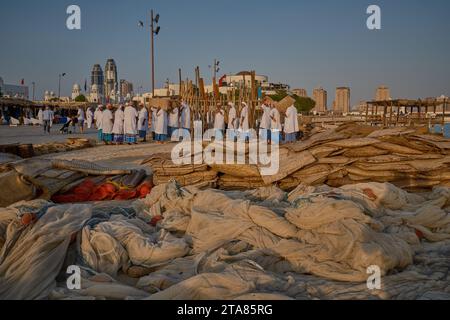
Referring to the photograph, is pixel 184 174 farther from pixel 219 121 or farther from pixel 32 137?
pixel 32 137

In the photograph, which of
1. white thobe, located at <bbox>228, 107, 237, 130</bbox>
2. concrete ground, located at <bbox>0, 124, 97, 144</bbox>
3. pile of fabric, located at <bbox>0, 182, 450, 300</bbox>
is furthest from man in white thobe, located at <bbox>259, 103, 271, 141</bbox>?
pile of fabric, located at <bbox>0, 182, 450, 300</bbox>

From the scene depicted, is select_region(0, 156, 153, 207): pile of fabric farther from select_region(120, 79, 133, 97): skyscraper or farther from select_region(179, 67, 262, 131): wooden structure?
select_region(120, 79, 133, 97): skyscraper

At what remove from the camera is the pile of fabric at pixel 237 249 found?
2939mm

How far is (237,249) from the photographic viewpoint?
3703mm

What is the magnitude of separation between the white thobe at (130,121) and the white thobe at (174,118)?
1.86m

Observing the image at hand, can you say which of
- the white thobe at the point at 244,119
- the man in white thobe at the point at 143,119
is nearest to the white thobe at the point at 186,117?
the man in white thobe at the point at 143,119

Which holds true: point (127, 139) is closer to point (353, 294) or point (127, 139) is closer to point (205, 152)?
point (205, 152)

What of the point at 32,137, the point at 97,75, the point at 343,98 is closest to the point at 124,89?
the point at 97,75

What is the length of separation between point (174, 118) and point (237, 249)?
14.2 meters

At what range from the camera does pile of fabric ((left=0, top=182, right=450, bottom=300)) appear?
2.94 m

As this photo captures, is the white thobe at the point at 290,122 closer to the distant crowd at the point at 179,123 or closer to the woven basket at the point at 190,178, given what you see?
the distant crowd at the point at 179,123

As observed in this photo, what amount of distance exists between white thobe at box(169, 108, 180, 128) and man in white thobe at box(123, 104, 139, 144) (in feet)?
5.74
